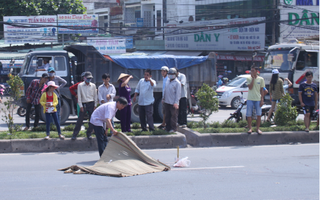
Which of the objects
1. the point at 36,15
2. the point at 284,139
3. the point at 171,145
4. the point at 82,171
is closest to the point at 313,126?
the point at 284,139

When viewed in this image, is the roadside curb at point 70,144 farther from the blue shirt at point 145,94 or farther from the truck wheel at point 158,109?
the truck wheel at point 158,109

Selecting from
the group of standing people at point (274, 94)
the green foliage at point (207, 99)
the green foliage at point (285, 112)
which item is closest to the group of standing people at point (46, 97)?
the green foliage at point (207, 99)

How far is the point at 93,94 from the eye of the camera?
8141 millimetres

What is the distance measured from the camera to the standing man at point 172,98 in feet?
28.5

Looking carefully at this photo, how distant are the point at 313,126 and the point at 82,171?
6.96m

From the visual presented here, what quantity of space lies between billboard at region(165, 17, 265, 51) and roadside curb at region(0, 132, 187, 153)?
19836mm

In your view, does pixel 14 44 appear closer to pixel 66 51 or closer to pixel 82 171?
pixel 66 51

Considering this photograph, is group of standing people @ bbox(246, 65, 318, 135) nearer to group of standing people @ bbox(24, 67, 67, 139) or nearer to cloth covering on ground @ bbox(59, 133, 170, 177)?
cloth covering on ground @ bbox(59, 133, 170, 177)

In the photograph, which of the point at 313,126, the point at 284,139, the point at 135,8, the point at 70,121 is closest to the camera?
the point at 284,139

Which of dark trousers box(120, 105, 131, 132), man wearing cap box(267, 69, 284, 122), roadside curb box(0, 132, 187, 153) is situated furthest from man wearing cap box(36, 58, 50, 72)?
man wearing cap box(267, 69, 284, 122)

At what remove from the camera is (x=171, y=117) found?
8.80 metres

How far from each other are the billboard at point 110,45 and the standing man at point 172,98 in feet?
65.7

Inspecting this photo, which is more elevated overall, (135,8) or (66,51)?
(135,8)

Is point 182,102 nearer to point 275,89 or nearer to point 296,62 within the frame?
point 275,89
